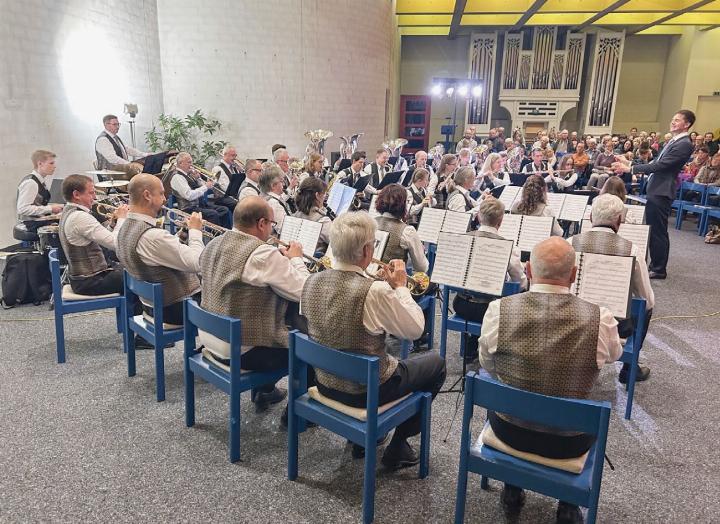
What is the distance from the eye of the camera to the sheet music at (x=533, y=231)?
4.14 meters

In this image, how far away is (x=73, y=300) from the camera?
11.7 feet

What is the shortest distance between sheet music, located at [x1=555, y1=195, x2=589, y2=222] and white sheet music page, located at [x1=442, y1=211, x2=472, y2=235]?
2.14 meters

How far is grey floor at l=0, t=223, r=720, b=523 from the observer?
224 centimetres

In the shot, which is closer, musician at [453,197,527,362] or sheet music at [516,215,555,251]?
musician at [453,197,527,362]

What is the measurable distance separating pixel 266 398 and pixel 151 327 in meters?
0.83

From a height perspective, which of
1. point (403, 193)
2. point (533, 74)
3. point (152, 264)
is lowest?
point (152, 264)

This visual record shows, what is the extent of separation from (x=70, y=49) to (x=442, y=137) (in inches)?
503

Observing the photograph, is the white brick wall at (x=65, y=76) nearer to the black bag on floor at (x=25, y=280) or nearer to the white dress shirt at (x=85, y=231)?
the black bag on floor at (x=25, y=280)

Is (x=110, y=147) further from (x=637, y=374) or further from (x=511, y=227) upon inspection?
(x=637, y=374)

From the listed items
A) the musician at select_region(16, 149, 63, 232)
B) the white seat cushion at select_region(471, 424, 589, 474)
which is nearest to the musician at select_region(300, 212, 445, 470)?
the white seat cushion at select_region(471, 424, 589, 474)

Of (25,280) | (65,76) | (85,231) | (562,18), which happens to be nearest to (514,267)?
(85,231)

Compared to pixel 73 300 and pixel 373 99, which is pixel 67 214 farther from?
pixel 373 99

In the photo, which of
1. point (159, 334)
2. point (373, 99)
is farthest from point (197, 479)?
point (373, 99)

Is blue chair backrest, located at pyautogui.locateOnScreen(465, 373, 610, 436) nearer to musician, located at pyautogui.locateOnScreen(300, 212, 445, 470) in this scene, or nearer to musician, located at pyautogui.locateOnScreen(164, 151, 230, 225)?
musician, located at pyautogui.locateOnScreen(300, 212, 445, 470)
